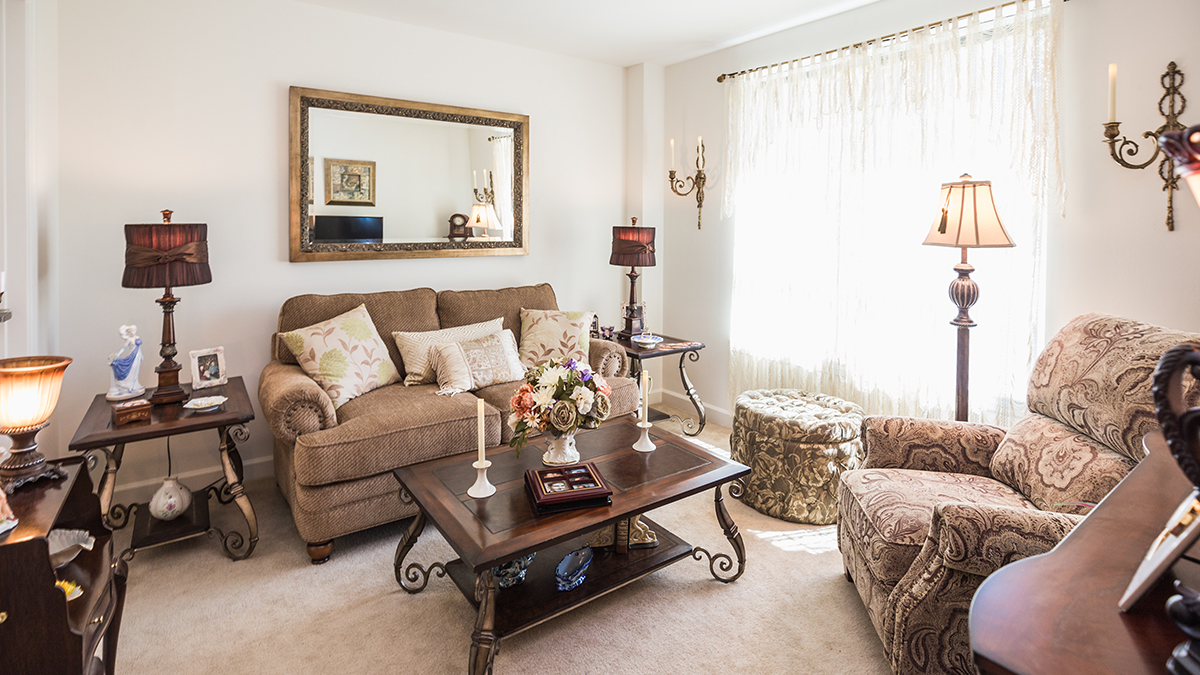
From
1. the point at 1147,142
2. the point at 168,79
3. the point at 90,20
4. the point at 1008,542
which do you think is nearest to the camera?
the point at 1008,542

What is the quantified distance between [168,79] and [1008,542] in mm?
3979

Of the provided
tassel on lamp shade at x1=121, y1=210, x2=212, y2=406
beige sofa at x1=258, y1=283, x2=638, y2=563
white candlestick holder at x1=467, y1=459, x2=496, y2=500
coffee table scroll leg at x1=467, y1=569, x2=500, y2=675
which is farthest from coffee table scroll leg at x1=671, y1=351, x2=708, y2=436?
tassel on lamp shade at x1=121, y1=210, x2=212, y2=406

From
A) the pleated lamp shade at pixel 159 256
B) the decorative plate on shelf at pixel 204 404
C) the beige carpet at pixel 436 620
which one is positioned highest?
the pleated lamp shade at pixel 159 256

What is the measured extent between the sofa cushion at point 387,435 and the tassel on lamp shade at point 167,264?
721 millimetres

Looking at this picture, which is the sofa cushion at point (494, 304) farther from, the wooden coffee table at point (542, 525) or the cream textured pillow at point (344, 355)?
the wooden coffee table at point (542, 525)

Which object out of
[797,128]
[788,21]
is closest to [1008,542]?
[797,128]

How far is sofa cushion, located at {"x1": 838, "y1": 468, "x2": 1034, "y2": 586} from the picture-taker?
6.46 ft

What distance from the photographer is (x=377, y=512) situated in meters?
2.85

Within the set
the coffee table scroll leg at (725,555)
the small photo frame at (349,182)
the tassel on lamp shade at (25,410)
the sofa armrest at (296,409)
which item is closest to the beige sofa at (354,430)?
the sofa armrest at (296,409)

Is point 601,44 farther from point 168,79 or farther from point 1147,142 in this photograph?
point 1147,142

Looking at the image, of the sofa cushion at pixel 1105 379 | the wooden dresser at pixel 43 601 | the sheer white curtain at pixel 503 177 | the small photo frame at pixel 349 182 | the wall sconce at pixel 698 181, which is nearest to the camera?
the wooden dresser at pixel 43 601

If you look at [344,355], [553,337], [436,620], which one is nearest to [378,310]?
[344,355]

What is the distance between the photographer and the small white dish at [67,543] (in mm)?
1713

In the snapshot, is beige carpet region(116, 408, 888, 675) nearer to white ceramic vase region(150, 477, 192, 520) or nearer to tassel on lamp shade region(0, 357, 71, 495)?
white ceramic vase region(150, 477, 192, 520)
